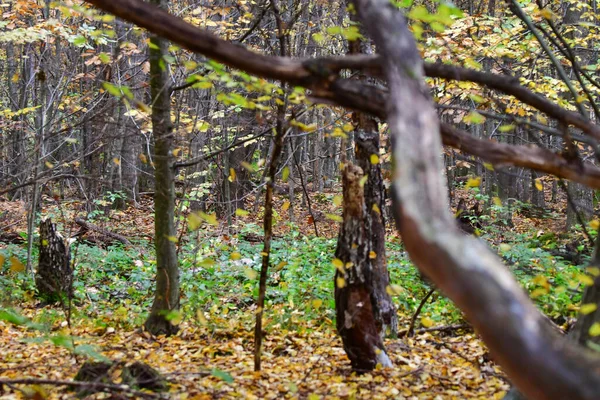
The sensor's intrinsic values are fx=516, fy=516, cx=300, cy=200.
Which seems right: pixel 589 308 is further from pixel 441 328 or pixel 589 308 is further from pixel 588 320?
pixel 441 328

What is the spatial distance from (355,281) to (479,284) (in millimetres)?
3261

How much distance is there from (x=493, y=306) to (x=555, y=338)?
0.74 ft

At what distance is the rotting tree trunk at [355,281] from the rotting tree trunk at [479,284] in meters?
2.86

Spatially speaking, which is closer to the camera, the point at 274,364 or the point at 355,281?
the point at 355,281

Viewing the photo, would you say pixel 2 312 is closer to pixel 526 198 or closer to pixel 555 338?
pixel 555 338

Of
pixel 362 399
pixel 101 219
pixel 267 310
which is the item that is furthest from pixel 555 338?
pixel 101 219

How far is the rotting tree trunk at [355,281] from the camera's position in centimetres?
462

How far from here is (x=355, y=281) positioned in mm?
4617

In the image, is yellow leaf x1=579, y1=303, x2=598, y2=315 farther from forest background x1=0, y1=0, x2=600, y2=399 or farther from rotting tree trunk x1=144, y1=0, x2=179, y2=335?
rotting tree trunk x1=144, y1=0, x2=179, y2=335

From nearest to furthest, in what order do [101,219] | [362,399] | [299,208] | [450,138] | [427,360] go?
[450,138] → [362,399] → [427,360] → [101,219] → [299,208]

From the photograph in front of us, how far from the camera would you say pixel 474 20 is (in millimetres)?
8789

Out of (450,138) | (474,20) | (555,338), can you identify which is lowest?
(555,338)

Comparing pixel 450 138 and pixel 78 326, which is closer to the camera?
pixel 450 138

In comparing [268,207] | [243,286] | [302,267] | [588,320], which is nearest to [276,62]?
[268,207]
